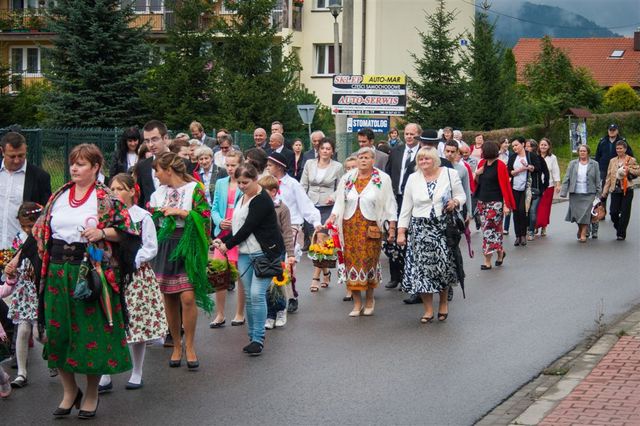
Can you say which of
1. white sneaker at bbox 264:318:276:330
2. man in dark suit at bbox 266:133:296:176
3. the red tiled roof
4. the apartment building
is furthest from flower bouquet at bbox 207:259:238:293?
the red tiled roof

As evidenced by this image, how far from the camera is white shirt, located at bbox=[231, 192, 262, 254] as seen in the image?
10281 mm

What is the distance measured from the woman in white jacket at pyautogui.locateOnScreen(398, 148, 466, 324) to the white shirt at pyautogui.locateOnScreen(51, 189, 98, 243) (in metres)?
4.94

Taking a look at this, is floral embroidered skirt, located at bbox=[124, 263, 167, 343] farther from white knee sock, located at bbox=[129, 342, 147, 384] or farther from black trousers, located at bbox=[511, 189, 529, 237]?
black trousers, located at bbox=[511, 189, 529, 237]

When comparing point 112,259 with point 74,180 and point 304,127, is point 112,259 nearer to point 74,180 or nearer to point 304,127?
point 74,180

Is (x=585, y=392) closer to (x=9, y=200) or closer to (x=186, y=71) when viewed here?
(x=9, y=200)

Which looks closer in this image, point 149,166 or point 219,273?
point 219,273

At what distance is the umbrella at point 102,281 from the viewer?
777 cm

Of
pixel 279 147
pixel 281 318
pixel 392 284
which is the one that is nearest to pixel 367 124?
pixel 279 147

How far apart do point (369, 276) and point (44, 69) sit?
79.4ft

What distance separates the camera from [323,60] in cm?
5419

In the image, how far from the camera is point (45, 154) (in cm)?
2012

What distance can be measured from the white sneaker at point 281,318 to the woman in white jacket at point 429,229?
4.44 ft

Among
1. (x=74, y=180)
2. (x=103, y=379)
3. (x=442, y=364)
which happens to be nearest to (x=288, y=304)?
(x=442, y=364)

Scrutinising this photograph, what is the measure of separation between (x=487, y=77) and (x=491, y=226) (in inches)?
1233
